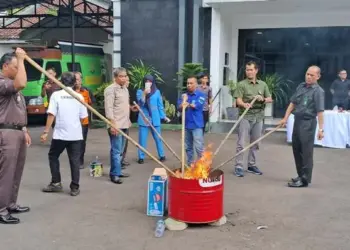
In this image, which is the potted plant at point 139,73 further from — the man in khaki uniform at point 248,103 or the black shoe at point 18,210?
the black shoe at point 18,210

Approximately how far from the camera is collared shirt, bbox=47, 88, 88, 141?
624cm

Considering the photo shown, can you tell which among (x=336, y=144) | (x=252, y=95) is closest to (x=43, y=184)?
(x=252, y=95)

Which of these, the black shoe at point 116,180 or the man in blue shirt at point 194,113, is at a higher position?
the man in blue shirt at point 194,113

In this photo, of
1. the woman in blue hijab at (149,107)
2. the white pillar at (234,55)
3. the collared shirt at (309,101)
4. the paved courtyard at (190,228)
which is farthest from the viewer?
Answer: the white pillar at (234,55)

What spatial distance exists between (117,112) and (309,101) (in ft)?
9.49

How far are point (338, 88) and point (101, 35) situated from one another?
1470 centimetres

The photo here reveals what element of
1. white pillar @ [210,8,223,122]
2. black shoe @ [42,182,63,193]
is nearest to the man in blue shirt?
black shoe @ [42,182,63,193]

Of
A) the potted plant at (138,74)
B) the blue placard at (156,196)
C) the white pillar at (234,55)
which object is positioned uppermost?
the white pillar at (234,55)

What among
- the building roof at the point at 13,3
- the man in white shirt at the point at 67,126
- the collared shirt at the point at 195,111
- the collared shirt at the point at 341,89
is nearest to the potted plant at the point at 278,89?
the collared shirt at the point at 341,89

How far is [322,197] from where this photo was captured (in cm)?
647

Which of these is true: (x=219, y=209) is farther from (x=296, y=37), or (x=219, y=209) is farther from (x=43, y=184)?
(x=296, y=37)

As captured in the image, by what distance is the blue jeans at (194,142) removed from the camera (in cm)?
749

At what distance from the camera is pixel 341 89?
1387 cm

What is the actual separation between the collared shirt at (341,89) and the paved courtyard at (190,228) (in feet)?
19.3
